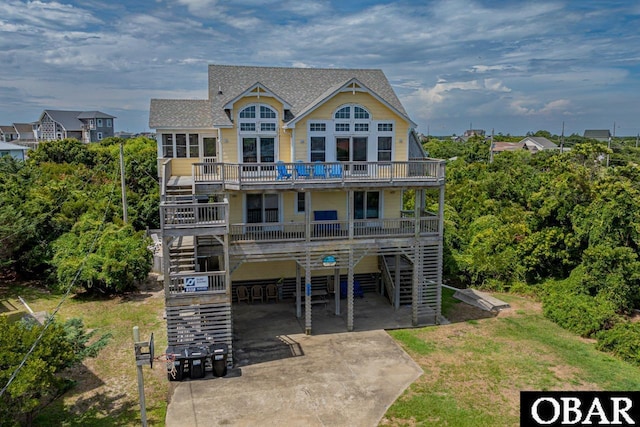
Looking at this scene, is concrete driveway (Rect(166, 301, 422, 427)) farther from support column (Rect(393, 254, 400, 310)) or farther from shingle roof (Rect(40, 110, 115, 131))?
shingle roof (Rect(40, 110, 115, 131))

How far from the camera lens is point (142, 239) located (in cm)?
2550

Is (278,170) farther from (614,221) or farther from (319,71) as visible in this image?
(614,221)

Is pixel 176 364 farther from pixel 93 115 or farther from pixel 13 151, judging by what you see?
pixel 93 115

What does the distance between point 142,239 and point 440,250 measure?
16001mm

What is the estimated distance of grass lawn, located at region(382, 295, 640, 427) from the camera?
13.4m

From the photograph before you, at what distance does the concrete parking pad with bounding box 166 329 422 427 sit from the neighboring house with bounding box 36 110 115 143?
317 feet

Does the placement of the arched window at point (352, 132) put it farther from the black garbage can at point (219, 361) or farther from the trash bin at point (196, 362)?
the trash bin at point (196, 362)

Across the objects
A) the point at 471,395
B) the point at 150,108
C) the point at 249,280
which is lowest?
the point at 471,395

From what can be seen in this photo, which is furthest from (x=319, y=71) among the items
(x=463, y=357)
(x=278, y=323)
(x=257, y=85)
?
(x=463, y=357)

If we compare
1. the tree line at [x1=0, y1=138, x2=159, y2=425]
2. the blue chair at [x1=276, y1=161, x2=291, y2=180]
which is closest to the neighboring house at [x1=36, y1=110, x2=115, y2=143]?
the tree line at [x1=0, y1=138, x2=159, y2=425]

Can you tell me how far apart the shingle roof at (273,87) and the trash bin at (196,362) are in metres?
9.58

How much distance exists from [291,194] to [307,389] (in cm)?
935

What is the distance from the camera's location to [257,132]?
20.5 meters

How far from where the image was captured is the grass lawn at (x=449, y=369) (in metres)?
13.2
